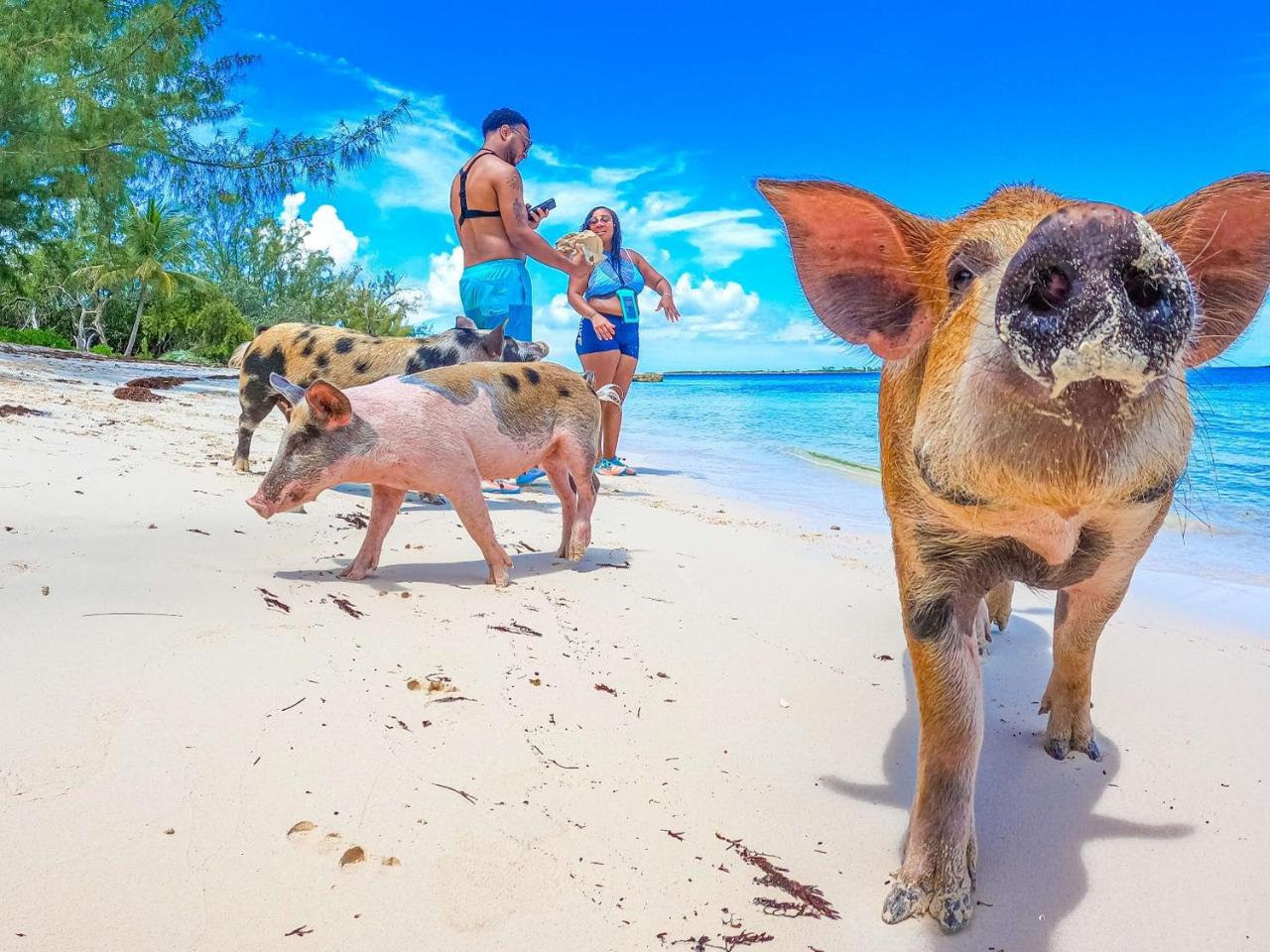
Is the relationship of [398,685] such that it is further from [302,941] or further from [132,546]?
[132,546]

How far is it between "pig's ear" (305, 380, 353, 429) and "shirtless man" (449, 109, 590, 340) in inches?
102

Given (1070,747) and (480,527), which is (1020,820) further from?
(480,527)

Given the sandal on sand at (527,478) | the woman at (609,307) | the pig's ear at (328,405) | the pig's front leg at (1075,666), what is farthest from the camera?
the woman at (609,307)

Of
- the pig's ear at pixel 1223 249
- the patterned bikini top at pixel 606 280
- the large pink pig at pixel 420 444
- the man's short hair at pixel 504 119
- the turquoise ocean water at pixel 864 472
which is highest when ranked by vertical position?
the man's short hair at pixel 504 119

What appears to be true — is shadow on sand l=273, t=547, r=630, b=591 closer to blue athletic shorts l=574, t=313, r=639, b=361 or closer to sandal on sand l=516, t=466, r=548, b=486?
sandal on sand l=516, t=466, r=548, b=486

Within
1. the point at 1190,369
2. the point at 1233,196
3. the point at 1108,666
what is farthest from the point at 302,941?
the point at 1108,666

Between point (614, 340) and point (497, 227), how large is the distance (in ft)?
7.25

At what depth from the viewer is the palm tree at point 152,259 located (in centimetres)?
3841

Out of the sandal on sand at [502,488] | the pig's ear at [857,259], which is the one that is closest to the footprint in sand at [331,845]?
the pig's ear at [857,259]

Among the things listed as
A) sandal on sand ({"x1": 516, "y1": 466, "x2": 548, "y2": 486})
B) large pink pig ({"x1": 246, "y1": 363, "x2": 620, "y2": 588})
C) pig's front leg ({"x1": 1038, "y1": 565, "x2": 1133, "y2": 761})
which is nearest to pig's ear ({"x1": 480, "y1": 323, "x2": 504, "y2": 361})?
sandal on sand ({"x1": 516, "y1": 466, "x2": 548, "y2": 486})

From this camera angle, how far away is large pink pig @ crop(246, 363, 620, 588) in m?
3.97

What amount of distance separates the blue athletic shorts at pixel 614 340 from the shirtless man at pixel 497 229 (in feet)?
5.21

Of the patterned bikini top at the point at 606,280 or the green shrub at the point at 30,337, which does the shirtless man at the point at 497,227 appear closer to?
the patterned bikini top at the point at 606,280

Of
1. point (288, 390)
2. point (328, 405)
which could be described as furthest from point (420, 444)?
point (288, 390)
